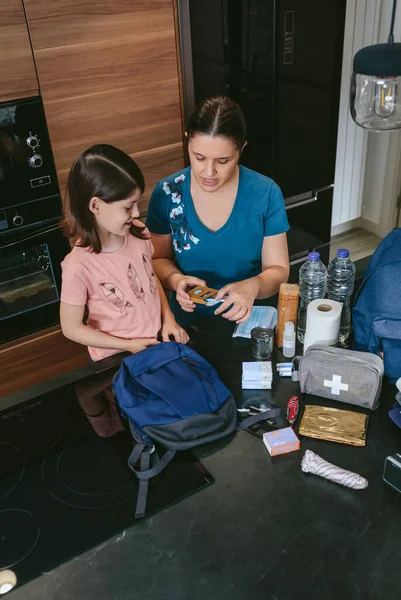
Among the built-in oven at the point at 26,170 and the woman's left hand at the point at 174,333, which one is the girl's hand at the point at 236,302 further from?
the built-in oven at the point at 26,170

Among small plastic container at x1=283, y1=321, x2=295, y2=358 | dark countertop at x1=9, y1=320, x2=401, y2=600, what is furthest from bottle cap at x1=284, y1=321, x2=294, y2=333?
dark countertop at x1=9, y1=320, x2=401, y2=600

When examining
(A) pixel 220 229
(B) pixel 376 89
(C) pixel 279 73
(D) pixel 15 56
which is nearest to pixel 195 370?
(A) pixel 220 229

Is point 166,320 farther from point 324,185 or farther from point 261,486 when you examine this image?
point 324,185

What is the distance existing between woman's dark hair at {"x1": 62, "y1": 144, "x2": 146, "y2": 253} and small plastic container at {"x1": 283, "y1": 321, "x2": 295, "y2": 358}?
1.68 ft

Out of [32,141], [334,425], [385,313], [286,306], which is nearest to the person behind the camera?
[334,425]

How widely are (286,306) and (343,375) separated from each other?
0.87 feet

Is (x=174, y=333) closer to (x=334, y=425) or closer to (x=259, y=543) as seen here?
(x=334, y=425)

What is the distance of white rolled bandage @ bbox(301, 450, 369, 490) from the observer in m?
1.05

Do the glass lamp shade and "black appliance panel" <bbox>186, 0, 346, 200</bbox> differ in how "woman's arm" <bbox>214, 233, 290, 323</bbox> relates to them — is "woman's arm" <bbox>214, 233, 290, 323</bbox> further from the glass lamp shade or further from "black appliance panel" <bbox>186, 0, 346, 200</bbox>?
"black appliance panel" <bbox>186, 0, 346, 200</bbox>

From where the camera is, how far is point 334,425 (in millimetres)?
1188

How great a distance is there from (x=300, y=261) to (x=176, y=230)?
160 centimetres

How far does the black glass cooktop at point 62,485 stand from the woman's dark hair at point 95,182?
A: 0.46 meters

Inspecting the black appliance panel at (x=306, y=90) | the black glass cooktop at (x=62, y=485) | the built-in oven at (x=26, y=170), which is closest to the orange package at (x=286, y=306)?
the black glass cooktop at (x=62, y=485)

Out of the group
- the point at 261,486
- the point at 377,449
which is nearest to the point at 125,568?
the point at 261,486
